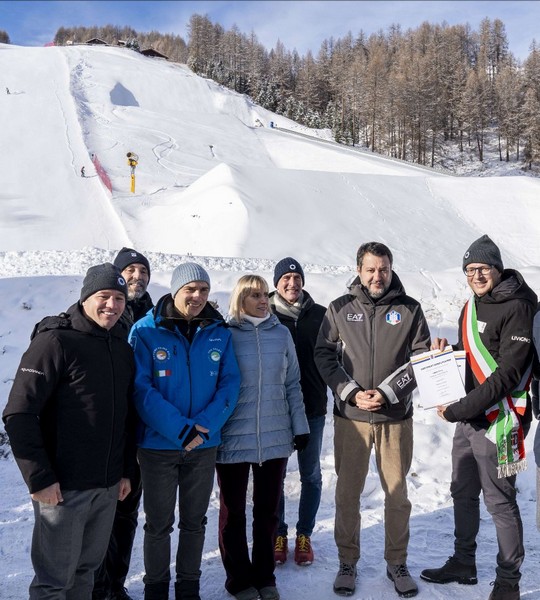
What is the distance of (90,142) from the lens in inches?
1191

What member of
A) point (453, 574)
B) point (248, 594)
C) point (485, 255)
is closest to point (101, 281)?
point (248, 594)

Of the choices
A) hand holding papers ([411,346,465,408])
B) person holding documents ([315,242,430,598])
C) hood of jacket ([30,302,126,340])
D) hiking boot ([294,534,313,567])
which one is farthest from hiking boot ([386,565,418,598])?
hood of jacket ([30,302,126,340])

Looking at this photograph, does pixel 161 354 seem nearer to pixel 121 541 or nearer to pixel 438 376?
pixel 121 541

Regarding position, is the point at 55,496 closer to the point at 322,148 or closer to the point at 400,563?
the point at 400,563

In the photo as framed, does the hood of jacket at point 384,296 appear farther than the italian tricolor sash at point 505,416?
Yes

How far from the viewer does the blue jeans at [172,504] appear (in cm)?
320

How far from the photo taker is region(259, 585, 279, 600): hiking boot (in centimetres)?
338

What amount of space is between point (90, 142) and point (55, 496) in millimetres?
30838

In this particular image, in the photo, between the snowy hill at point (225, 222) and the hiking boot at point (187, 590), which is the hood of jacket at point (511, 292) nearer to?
the snowy hill at point (225, 222)

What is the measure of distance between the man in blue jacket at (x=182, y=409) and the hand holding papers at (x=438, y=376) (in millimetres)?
1221

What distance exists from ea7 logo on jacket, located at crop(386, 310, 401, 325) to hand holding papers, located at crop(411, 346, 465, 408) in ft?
0.93

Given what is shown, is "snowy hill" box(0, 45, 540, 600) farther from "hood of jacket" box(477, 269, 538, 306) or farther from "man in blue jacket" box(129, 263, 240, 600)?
"hood of jacket" box(477, 269, 538, 306)

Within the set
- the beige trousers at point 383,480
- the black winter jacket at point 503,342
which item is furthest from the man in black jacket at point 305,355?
the black winter jacket at point 503,342

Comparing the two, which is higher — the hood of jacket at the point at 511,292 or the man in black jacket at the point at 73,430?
the hood of jacket at the point at 511,292
